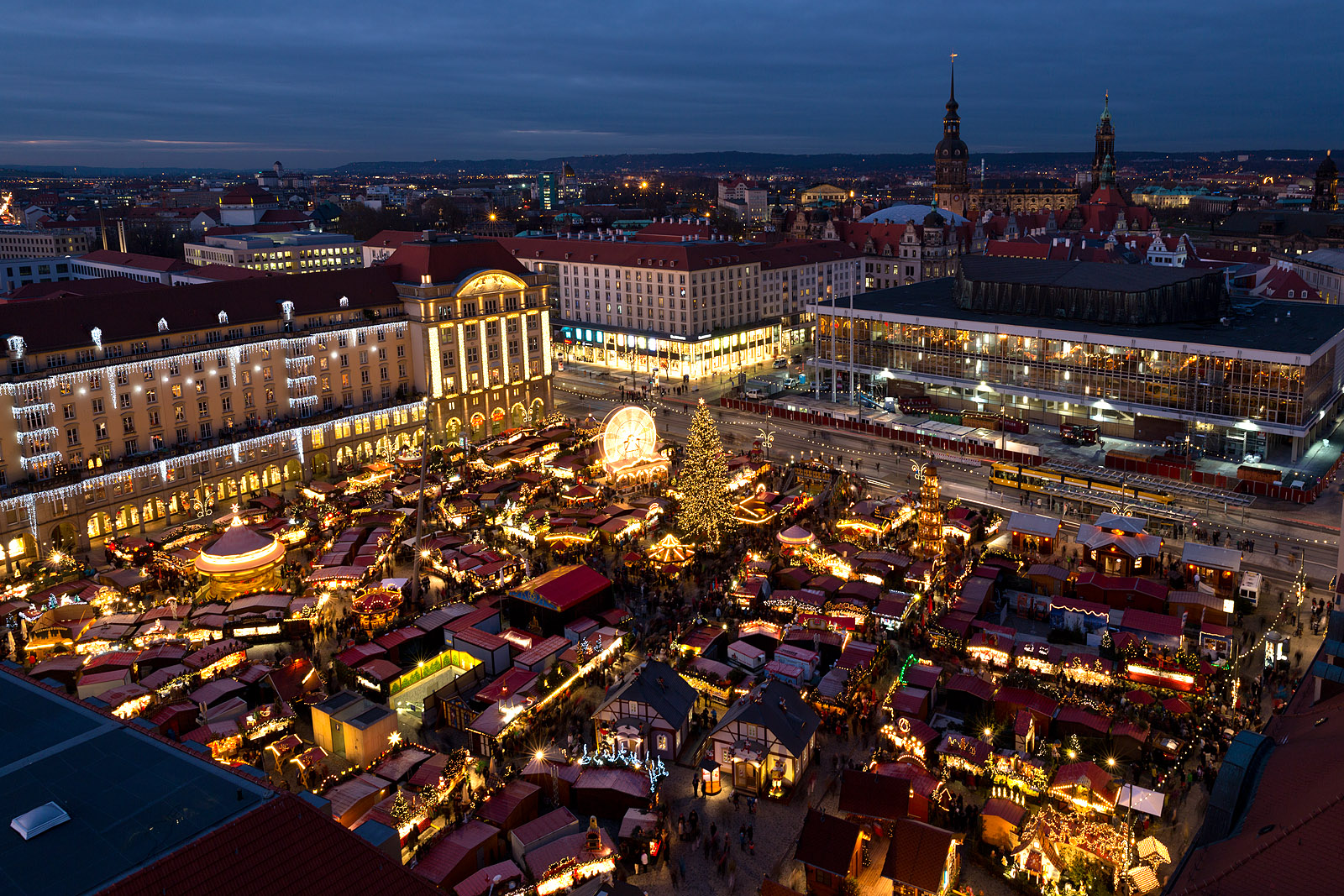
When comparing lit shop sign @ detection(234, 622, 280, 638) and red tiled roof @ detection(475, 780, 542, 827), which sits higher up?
lit shop sign @ detection(234, 622, 280, 638)

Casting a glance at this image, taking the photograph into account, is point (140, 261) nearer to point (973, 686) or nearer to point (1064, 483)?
point (1064, 483)

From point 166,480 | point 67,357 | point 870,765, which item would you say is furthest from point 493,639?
point 67,357

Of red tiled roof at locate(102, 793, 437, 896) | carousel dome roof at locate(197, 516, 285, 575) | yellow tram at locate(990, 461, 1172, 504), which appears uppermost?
red tiled roof at locate(102, 793, 437, 896)

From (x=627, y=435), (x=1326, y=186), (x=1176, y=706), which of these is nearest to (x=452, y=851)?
(x=1176, y=706)

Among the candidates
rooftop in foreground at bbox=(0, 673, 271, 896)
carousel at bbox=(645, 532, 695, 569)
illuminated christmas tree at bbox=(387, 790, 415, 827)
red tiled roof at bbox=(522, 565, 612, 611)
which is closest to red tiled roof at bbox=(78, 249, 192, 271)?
carousel at bbox=(645, 532, 695, 569)

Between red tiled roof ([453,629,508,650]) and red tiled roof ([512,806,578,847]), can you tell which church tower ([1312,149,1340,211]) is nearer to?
red tiled roof ([453,629,508,650])

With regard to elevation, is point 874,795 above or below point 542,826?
above
